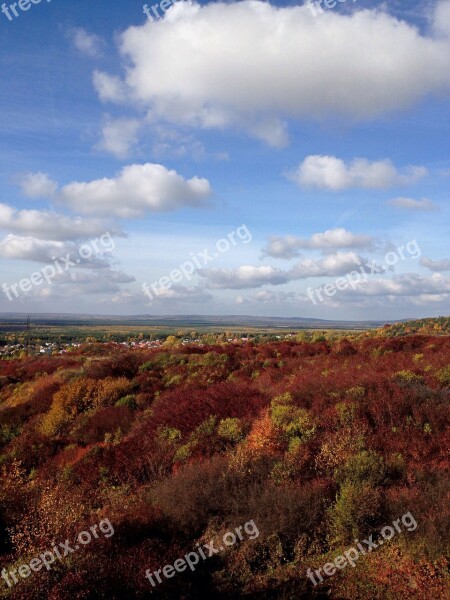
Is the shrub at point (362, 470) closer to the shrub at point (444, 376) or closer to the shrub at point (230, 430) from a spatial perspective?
the shrub at point (230, 430)

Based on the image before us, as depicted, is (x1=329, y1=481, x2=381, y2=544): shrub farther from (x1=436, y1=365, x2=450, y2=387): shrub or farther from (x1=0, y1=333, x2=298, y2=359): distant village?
(x1=0, y1=333, x2=298, y2=359): distant village

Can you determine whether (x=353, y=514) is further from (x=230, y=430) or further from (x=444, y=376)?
(x=444, y=376)

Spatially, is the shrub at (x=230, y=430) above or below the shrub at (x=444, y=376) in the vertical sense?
below

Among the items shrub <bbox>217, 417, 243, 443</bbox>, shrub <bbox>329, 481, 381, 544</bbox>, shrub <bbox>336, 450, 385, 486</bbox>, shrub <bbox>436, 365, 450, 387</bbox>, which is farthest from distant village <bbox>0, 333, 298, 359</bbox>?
shrub <bbox>329, 481, 381, 544</bbox>

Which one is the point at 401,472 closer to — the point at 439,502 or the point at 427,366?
the point at 439,502

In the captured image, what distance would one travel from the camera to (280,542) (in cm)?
760

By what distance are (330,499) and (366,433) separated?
337cm

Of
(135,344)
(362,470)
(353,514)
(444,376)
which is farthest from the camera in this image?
(135,344)

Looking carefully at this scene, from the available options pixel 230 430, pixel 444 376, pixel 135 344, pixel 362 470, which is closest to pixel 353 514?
pixel 362 470

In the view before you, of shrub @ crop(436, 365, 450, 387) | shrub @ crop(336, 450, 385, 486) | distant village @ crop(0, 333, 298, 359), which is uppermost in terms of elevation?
shrub @ crop(436, 365, 450, 387)

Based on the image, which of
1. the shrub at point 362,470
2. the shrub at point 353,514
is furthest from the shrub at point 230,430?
the shrub at point 353,514

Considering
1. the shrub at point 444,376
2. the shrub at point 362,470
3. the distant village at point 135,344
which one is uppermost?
the shrub at point 444,376

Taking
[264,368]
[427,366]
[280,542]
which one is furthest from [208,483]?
[264,368]

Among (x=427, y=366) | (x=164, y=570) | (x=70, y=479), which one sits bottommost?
(x=70, y=479)
